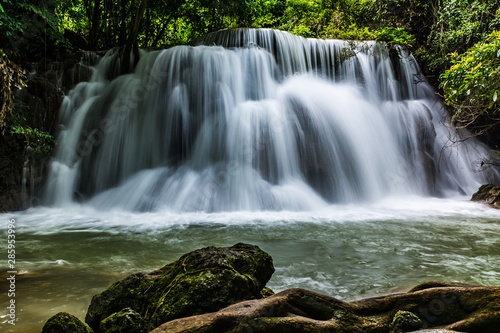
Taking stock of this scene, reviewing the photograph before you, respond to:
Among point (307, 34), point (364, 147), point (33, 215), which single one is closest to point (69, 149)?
point (33, 215)

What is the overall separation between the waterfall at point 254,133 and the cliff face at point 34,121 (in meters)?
0.29

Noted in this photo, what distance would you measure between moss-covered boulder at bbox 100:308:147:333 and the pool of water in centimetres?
71

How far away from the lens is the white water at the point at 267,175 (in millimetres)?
3920

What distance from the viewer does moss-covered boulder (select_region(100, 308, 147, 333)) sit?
200 cm

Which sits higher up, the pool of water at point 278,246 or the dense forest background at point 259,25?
the dense forest background at point 259,25

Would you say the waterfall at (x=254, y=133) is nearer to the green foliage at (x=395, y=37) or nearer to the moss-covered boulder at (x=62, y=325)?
the green foliage at (x=395, y=37)

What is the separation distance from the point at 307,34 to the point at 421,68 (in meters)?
4.56

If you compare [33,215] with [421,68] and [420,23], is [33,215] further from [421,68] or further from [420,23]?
[420,23]

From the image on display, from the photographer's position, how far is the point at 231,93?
9.84 m

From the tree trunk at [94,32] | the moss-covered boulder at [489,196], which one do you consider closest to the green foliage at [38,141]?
the tree trunk at [94,32]

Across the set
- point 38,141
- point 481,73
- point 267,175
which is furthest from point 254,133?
point 38,141

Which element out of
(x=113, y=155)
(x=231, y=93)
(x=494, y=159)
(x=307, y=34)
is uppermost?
(x=307, y=34)

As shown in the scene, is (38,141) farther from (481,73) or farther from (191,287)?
(481,73)

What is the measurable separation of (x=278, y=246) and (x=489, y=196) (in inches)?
247
